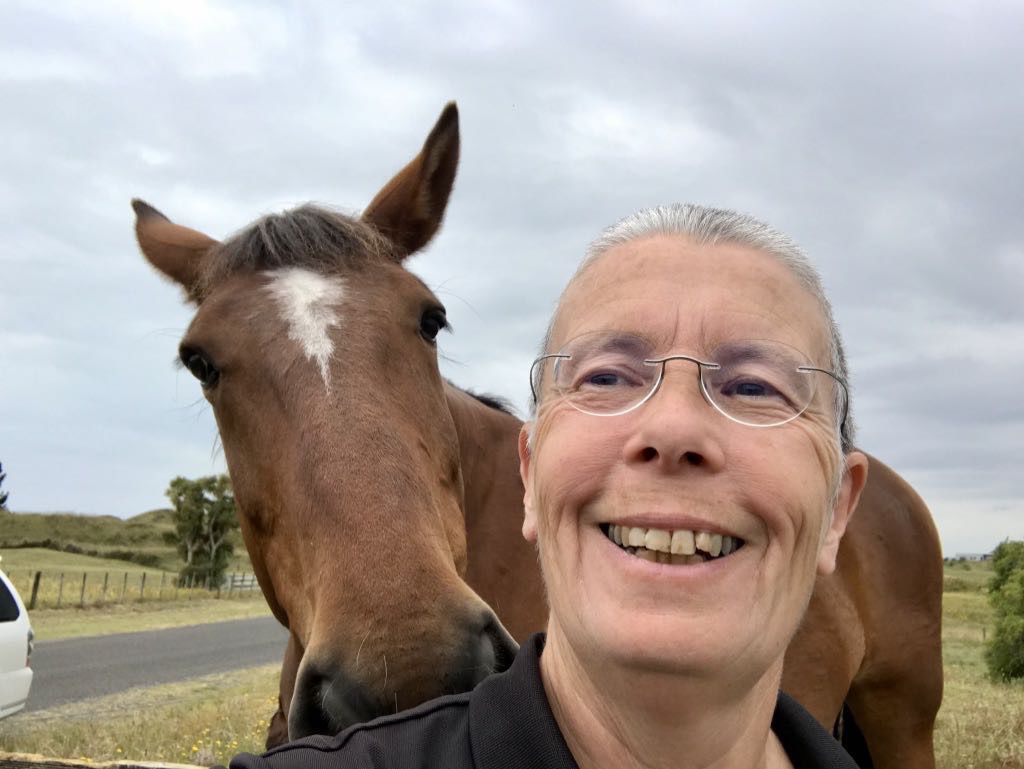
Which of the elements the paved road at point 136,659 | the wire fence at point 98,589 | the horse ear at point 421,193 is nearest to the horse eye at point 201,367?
the horse ear at point 421,193

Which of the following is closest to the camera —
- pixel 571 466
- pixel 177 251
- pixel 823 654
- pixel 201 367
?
pixel 571 466

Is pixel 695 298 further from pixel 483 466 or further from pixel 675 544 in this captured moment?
pixel 483 466

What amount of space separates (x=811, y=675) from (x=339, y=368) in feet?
9.50

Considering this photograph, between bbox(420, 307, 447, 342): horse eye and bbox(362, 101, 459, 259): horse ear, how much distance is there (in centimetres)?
54

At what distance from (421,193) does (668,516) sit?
3.00 meters

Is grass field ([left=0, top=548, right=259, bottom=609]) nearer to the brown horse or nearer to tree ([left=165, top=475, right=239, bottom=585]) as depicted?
tree ([left=165, top=475, right=239, bottom=585])

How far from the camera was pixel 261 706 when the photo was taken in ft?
35.8

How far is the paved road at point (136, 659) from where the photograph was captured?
45.4 ft

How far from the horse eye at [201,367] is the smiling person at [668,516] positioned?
1907mm

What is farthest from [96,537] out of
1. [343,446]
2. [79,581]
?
[343,446]

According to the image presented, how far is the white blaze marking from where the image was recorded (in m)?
3.03

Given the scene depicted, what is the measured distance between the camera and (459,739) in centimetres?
151

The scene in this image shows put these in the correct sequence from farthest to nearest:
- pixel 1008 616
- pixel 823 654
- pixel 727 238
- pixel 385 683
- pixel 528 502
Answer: pixel 1008 616 < pixel 823 654 < pixel 385 683 < pixel 528 502 < pixel 727 238

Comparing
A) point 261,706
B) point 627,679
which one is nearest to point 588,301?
point 627,679
